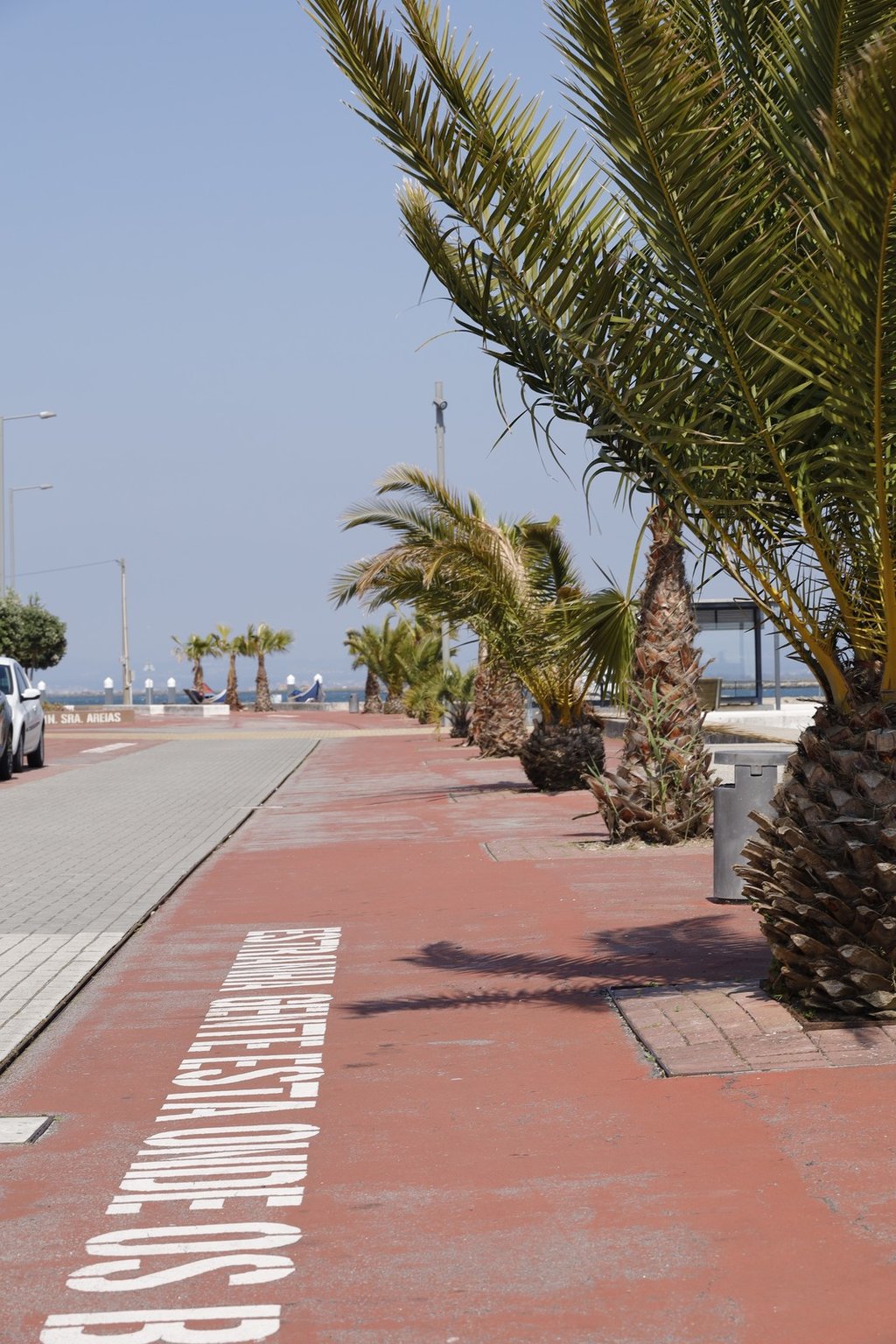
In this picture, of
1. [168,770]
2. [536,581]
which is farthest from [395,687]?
[536,581]

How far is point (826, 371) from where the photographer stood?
575cm

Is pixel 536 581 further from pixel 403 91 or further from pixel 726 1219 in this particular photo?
pixel 726 1219

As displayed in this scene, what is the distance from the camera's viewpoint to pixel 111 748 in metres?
34.8

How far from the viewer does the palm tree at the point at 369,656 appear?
55312 millimetres

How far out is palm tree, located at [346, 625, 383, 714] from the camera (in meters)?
55.3

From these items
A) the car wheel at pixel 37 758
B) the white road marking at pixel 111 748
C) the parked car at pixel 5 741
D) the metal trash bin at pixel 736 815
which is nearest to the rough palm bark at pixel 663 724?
the metal trash bin at pixel 736 815

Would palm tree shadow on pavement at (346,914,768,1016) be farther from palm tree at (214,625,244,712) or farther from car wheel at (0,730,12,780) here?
palm tree at (214,625,244,712)

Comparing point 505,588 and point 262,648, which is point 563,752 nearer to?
point 505,588

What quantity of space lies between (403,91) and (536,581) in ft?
44.6

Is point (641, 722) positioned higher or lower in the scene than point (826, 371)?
lower

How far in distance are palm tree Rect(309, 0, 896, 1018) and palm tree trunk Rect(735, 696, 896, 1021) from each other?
0.01 meters

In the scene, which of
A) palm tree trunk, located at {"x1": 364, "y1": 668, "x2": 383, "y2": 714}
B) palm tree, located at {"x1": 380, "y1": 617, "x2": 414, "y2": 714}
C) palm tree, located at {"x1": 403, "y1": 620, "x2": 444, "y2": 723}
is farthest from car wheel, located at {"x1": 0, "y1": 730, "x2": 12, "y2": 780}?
palm tree trunk, located at {"x1": 364, "y1": 668, "x2": 383, "y2": 714}

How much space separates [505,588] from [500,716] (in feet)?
24.1

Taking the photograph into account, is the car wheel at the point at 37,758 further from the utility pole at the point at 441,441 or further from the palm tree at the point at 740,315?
the palm tree at the point at 740,315
